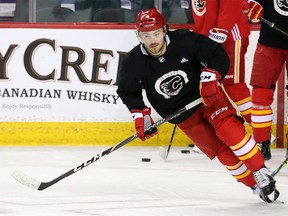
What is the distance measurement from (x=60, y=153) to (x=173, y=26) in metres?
1.09

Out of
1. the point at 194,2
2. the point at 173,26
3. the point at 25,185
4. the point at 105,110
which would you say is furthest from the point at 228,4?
the point at 25,185

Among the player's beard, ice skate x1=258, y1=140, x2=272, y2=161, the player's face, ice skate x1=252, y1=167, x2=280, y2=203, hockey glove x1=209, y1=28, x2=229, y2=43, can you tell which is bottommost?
ice skate x1=258, y1=140, x2=272, y2=161

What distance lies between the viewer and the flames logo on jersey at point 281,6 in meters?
5.21

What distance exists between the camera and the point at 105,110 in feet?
20.3

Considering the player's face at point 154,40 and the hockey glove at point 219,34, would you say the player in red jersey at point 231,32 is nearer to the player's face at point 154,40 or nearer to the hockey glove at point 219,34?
the hockey glove at point 219,34

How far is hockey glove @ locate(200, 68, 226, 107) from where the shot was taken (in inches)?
159

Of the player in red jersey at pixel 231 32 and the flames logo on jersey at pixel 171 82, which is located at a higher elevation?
the flames logo on jersey at pixel 171 82

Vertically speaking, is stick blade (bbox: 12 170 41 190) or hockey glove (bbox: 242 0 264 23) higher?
hockey glove (bbox: 242 0 264 23)

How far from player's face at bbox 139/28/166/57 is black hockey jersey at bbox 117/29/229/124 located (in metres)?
0.05

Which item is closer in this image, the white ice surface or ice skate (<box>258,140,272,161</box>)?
the white ice surface

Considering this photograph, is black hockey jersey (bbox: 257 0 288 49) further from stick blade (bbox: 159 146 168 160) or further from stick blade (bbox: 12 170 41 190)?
stick blade (bbox: 12 170 41 190)

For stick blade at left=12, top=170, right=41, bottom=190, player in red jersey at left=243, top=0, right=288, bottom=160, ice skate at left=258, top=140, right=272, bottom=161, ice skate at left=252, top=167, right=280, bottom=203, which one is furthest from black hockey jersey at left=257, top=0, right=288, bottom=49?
stick blade at left=12, top=170, right=41, bottom=190

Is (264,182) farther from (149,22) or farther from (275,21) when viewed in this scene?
(275,21)

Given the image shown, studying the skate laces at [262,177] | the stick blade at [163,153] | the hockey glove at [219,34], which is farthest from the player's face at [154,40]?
the stick blade at [163,153]
